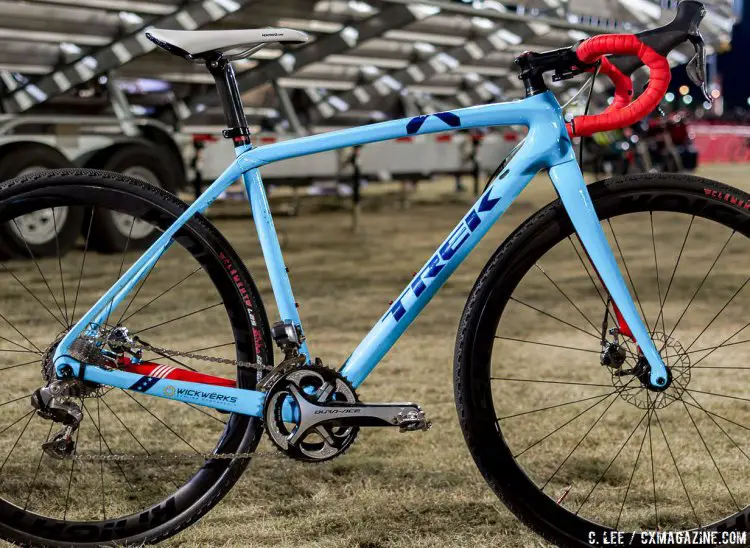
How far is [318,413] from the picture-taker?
2.52m

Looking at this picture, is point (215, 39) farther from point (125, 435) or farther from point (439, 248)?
point (125, 435)

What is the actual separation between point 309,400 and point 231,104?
0.79 metres

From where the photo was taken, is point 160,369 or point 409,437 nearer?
point 160,369

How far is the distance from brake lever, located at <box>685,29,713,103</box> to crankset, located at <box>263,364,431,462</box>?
108 centimetres

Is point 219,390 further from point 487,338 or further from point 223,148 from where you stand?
point 223,148

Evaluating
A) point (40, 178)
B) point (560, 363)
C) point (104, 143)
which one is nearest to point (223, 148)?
point (104, 143)

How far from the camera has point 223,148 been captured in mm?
11102

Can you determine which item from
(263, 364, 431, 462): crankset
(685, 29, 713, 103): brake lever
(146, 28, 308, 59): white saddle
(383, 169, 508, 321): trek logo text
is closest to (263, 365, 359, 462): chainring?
(263, 364, 431, 462): crankset

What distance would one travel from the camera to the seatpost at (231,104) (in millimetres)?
2598

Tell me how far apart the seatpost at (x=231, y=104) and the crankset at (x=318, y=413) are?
24.7 inches

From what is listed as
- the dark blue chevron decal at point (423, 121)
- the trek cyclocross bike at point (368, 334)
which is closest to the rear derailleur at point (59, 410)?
the trek cyclocross bike at point (368, 334)

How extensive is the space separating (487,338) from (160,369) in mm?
848

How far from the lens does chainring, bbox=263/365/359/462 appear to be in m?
2.53

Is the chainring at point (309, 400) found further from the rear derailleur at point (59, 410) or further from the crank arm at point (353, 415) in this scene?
the rear derailleur at point (59, 410)
